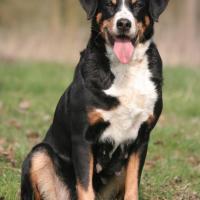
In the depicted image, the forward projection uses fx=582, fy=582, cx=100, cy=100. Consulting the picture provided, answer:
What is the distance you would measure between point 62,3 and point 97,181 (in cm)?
2033

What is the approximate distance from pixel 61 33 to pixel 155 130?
13852 mm

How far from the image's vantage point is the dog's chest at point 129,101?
4.95 meters

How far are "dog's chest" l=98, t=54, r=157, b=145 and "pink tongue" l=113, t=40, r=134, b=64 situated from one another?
131mm

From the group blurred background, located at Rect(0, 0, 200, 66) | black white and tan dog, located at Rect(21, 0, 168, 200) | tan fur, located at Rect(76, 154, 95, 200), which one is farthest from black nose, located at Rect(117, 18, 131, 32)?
blurred background, located at Rect(0, 0, 200, 66)

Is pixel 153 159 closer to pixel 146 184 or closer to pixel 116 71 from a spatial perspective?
pixel 146 184

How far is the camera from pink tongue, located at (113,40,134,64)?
4992 mm

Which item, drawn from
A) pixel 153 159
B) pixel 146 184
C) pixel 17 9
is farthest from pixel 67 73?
pixel 17 9

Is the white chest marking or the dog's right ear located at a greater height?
the dog's right ear

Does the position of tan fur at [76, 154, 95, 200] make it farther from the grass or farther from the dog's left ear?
the dog's left ear

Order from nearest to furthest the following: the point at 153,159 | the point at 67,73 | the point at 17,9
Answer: the point at 153,159 → the point at 67,73 → the point at 17,9

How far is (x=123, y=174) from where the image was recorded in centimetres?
532

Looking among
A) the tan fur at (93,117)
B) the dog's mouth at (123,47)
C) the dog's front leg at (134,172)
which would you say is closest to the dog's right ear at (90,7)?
the dog's mouth at (123,47)

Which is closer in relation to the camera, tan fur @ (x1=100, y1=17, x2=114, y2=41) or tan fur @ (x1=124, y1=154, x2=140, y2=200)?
tan fur @ (x1=100, y1=17, x2=114, y2=41)

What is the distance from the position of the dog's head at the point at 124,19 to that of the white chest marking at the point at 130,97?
0.36 feet
